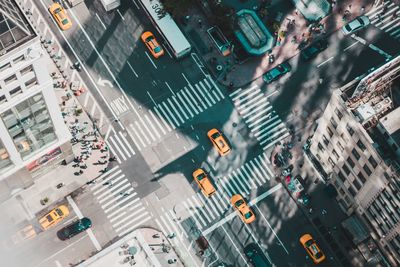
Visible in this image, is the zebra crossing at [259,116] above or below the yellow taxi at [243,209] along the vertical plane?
above

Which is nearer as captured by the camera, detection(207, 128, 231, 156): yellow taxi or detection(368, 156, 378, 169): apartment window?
detection(368, 156, 378, 169): apartment window

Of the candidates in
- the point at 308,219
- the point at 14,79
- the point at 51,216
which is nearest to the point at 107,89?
the point at 51,216

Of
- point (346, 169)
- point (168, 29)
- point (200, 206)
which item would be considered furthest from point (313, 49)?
point (200, 206)

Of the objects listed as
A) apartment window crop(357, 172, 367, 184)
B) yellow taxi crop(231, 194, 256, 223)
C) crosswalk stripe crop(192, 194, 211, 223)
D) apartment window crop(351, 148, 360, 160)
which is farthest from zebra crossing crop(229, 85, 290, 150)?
apartment window crop(351, 148, 360, 160)

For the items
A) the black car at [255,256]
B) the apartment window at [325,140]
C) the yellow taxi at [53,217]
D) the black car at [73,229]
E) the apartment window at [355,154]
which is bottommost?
the black car at [255,256]

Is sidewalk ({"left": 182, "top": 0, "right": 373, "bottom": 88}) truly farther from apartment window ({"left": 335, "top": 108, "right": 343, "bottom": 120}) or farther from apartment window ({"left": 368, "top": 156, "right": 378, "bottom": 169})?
apartment window ({"left": 368, "top": 156, "right": 378, "bottom": 169})

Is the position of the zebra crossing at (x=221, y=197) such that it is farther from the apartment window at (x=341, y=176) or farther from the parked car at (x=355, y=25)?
the parked car at (x=355, y=25)

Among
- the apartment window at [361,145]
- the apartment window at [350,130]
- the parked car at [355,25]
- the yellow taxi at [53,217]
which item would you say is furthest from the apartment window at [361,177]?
the yellow taxi at [53,217]

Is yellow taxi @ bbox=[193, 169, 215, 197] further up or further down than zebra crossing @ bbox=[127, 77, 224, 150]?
further down
